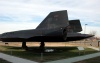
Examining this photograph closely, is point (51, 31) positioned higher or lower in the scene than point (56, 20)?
lower

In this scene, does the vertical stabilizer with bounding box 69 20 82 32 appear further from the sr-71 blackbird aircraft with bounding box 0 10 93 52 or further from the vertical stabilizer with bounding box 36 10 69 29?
the vertical stabilizer with bounding box 36 10 69 29

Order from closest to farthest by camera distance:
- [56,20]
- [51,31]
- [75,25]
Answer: [51,31]
[56,20]
[75,25]

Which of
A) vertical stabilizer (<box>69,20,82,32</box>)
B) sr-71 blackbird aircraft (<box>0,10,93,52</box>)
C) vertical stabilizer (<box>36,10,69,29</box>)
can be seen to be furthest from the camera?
vertical stabilizer (<box>69,20,82,32</box>)

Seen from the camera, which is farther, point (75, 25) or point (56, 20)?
point (75, 25)

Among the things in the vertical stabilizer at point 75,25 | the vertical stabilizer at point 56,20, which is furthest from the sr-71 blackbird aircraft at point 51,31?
the vertical stabilizer at point 75,25

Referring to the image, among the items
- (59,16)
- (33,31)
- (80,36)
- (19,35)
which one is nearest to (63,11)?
(59,16)

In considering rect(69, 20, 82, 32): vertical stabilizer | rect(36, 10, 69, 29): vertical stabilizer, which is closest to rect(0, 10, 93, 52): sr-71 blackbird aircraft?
rect(36, 10, 69, 29): vertical stabilizer

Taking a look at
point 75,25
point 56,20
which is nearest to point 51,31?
point 56,20

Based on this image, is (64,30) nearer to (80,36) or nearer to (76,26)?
(80,36)

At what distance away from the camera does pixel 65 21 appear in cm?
2511

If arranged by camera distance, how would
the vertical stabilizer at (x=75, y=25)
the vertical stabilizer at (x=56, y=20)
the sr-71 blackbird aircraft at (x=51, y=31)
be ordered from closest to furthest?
the sr-71 blackbird aircraft at (x=51, y=31) → the vertical stabilizer at (x=56, y=20) → the vertical stabilizer at (x=75, y=25)

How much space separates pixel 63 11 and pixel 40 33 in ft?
12.9

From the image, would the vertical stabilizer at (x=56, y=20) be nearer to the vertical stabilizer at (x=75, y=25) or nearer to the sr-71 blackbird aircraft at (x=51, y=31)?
the sr-71 blackbird aircraft at (x=51, y=31)

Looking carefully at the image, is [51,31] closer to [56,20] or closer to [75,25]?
[56,20]
